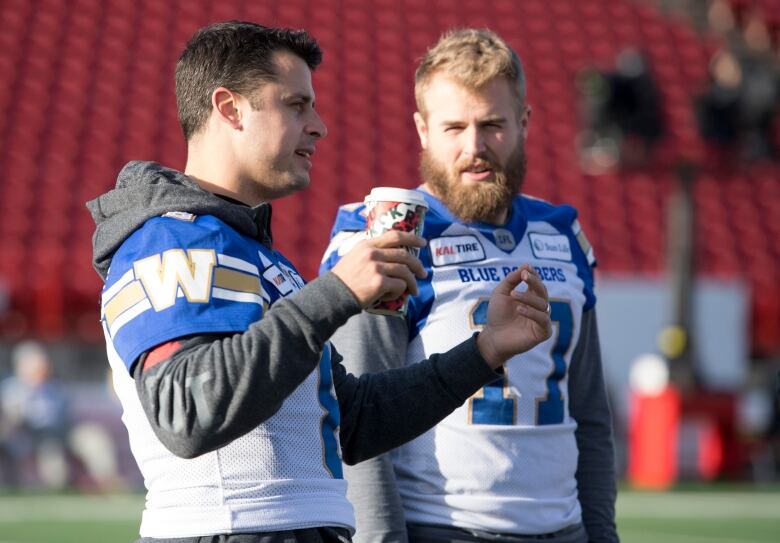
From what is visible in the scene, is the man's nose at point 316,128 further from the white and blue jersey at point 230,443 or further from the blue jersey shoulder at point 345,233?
the blue jersey shoulder at point 345,233

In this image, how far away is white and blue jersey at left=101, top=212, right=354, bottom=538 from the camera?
1887mm

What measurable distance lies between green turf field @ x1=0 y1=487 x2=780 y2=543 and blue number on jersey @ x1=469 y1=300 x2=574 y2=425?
186 inches

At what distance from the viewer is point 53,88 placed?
→ 1706cm

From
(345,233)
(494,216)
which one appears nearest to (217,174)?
(345,233)

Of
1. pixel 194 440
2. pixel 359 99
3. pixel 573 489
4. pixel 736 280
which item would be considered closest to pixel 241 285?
pixel 194 440

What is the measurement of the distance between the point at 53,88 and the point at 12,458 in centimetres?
696

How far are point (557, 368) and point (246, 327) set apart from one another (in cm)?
113

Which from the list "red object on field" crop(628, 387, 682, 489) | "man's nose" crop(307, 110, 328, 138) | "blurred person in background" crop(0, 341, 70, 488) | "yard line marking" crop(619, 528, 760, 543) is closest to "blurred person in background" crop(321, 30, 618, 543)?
"man's nose" crop(307, 110, 328, 138)

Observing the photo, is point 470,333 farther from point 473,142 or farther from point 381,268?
point 381,268

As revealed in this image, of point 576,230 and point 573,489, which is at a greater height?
point 576,230

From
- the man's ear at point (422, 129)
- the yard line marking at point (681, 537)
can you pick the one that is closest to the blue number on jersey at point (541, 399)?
the man's ear at point (422, 129)

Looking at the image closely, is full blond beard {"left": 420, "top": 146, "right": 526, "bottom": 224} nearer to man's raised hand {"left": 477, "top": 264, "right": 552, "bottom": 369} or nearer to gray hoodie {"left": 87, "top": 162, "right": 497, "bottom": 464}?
man's raised hand {"left": 477, "top": 264, "right": 552, "bottom": 369}

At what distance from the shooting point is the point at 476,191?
112 inches

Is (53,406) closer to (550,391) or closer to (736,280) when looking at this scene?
(736,280)
